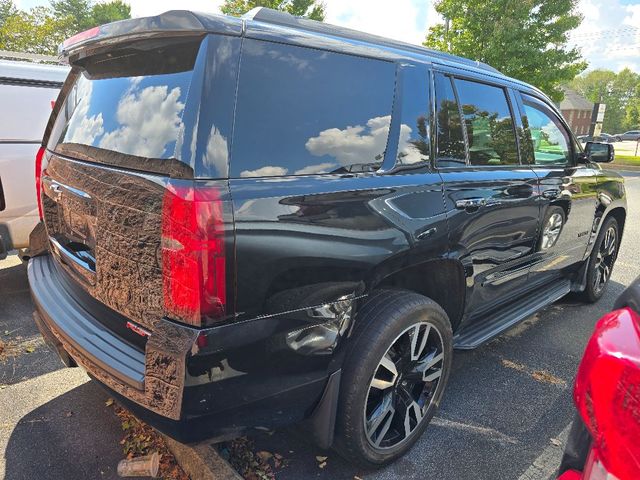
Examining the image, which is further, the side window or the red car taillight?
the side window

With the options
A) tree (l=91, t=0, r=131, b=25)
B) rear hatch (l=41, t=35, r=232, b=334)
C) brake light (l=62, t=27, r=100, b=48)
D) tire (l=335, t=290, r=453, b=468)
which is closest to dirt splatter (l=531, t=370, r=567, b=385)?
tire (l=335, t=290, r=453, b=468)

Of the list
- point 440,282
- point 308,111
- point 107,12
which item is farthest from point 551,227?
point 107,12

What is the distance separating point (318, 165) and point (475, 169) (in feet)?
4.21

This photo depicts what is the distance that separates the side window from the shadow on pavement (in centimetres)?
335

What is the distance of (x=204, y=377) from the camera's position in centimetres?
161

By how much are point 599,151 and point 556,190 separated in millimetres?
1038

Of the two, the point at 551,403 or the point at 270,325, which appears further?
the point at 551,403

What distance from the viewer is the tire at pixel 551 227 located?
338cm

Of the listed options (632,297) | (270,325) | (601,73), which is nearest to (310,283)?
(270,325)

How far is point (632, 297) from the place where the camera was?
1.25m

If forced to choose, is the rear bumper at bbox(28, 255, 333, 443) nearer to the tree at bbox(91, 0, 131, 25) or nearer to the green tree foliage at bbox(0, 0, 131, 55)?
the green tree foliage at bbox(0, 0, 131, 55)

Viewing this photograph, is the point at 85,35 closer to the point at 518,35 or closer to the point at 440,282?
the point at 440,282

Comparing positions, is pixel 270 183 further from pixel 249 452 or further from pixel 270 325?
pixel 249 452

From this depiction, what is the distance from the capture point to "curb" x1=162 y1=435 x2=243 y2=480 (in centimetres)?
208
